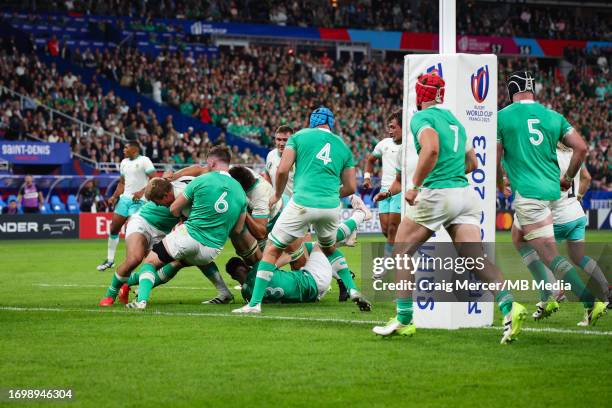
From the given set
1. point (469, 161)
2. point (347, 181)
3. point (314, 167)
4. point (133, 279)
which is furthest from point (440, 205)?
point (133, 279)

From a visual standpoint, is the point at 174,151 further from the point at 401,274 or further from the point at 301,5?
the point at 401,274

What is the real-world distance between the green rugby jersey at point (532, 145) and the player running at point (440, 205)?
3.89 feet

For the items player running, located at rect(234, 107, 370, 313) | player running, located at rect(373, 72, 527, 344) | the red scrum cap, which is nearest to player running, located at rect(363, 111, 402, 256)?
player running, located at rect(234, 107, 370, 313)

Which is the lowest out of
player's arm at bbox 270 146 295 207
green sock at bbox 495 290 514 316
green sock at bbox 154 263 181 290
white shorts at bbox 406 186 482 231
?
green sock at bbox 154 263 181 290

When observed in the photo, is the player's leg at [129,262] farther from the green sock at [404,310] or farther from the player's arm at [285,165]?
the green sock at [404,310]

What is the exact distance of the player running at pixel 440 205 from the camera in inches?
379

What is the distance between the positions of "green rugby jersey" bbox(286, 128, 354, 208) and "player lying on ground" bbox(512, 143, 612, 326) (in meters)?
2.19

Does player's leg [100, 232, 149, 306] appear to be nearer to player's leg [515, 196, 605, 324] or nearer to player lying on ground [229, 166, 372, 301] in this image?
player lying on ground [229, 166, 372, 301]

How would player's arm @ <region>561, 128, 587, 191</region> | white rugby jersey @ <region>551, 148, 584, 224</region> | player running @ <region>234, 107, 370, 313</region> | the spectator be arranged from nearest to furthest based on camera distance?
player's arm @ <region>561, 128, 587, 191</region> < player running @ <region>234, 107, 370, 313</region> < white rugby jersey @ <region>551, 148, 584, 224</region> < the spectator

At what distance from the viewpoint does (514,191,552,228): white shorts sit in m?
10.9

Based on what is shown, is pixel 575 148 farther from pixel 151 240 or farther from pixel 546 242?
pixel 151 240

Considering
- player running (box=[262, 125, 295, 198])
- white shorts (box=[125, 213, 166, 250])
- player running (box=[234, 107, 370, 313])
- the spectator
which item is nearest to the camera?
player running (box=[234, 107, 370, 313])

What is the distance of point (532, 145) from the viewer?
1087 cm

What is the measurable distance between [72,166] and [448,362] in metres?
28.7
